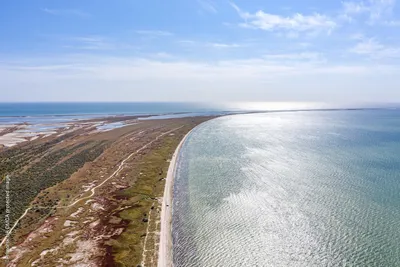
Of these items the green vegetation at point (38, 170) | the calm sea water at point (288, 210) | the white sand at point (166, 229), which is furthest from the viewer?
the green vegetation at point (38, 170)

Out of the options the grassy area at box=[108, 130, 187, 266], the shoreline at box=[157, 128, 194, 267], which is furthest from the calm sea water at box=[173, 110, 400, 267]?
the grassy area at box=[108, 130, 187, 266]

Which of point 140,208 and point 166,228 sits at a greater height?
point 140,208

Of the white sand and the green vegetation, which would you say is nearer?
the white sand

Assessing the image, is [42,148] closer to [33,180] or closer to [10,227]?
[33,180]

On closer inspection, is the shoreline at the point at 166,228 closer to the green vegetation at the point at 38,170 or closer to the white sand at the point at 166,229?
the white sand at the point at 166,229

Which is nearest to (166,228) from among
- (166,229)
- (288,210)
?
(166,229)

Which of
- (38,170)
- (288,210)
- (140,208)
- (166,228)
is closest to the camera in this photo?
(166,228)

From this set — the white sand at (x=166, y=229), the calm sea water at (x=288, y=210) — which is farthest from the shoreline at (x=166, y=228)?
the calm sea water at (x=288, y=210)

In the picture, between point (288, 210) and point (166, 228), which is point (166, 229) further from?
point (288, 210)

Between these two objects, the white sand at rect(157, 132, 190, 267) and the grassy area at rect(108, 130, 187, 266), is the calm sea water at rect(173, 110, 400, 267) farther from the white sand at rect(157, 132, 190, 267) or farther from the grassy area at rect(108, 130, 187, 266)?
the grassy area at rect(108, 130, 187, 266)
